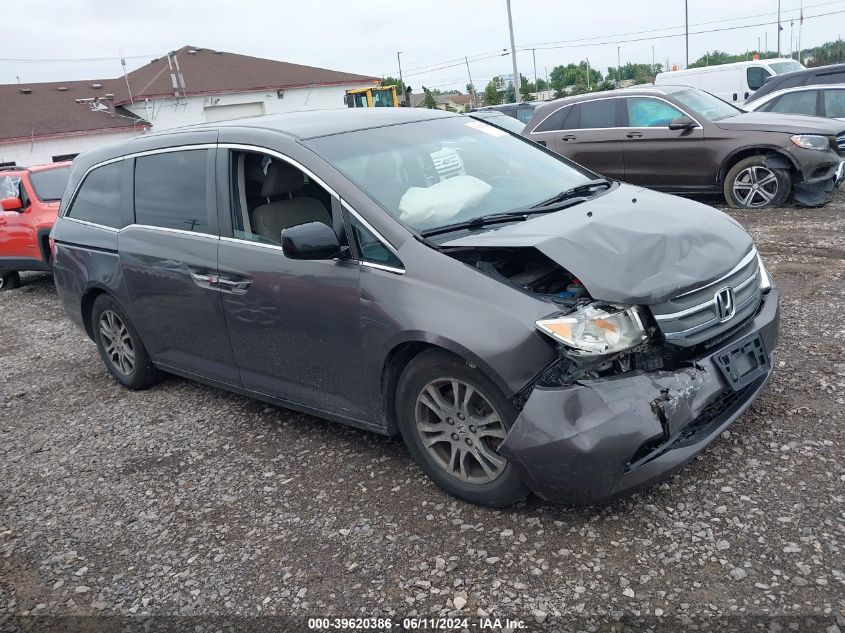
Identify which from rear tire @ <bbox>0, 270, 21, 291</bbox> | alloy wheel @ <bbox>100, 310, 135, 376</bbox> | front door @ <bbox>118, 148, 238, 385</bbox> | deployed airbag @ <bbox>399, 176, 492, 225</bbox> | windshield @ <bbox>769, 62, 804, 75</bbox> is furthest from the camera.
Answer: windshield @ <bbox>769, 62, 804, 75</bbox>

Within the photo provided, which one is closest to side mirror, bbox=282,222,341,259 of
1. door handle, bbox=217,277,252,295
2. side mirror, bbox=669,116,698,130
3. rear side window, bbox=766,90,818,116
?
door handle, bbox=217,277,252,295

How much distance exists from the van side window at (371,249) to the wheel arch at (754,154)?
7169 mm

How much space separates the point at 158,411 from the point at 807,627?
4178 mm

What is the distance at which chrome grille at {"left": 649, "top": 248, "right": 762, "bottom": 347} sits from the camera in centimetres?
311

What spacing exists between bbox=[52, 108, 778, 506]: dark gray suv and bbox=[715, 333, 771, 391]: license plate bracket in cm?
1

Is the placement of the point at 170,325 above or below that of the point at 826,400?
above

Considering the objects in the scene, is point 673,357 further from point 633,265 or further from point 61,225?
point 61,225

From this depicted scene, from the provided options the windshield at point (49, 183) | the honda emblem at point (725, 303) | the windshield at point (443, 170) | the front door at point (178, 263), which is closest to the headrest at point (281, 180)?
the windshield at point (443, 170)

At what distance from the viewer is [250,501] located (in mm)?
3854

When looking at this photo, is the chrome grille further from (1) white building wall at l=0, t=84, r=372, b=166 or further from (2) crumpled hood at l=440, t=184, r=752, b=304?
(1) white building wall at l=0, t=84, r=372, b=166

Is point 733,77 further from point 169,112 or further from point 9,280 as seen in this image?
point 169,112

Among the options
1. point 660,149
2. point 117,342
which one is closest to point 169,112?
point 660,149

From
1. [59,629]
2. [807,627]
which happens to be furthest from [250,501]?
[807,627]

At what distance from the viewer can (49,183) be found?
1016 centimetres
